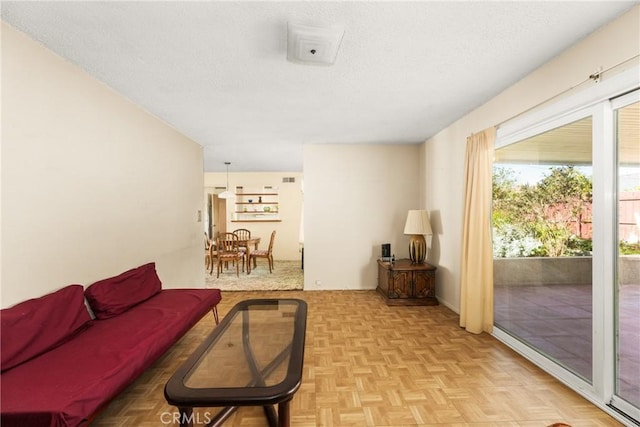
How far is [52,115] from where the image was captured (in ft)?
6.42

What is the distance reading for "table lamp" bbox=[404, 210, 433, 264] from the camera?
420 cm

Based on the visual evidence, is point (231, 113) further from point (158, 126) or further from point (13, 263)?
point (13, 263)

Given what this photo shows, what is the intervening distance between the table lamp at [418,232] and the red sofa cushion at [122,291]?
3315mm

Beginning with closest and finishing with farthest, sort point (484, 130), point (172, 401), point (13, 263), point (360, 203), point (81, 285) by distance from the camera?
point (172, 401)
point (13, 263)
point (81, 285)
point (484, 130)
point (360, 203)

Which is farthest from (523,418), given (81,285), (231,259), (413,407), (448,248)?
(231,259)

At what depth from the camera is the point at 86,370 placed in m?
1.51

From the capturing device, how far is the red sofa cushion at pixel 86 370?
4.05 feet

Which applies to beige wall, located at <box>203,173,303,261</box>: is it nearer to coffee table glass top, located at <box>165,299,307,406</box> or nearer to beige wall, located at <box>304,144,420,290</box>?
beige wall, located at <box>304,144,420,290</box>

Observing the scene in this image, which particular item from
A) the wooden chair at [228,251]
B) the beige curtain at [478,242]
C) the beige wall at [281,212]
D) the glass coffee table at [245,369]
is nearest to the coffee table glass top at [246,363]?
the glass coffee table at [245,369]

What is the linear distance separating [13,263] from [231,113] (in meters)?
2.27

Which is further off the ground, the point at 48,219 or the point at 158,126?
the point at 158,126

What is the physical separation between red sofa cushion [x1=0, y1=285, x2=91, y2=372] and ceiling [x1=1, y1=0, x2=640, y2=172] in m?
1.66

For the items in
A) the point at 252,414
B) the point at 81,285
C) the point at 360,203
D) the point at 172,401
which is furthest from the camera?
the point at 360,203

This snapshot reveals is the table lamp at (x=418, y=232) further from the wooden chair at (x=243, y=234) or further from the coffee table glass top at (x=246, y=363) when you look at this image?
the wooden chair at (x=243, y=234)
